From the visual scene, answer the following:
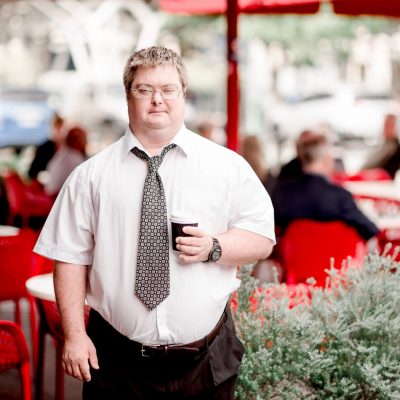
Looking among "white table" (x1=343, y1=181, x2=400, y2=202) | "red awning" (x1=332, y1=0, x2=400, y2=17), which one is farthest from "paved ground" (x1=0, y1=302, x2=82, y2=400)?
"white table" (x1=343, y1=181, x2=400, y2=202)

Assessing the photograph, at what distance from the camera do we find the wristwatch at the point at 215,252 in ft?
8.55

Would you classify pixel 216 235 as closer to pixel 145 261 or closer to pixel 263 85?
pixel 145 261

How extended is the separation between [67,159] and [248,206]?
5.80m

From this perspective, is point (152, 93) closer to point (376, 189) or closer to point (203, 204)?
point (203, 204)

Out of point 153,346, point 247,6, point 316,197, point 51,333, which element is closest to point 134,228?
point 153,346

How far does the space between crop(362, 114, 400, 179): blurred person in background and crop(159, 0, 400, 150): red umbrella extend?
8.97 feet

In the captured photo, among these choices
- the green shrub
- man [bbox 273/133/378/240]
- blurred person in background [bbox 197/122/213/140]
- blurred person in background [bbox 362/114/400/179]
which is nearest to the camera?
the green shrub

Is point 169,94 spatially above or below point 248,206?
above

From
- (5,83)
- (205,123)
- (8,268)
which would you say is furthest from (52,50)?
(8,268)

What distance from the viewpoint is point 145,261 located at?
2652 mm

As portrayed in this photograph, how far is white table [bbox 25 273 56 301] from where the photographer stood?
403 centimetres

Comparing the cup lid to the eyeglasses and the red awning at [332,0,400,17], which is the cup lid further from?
the red awning at [332,0,400,17]

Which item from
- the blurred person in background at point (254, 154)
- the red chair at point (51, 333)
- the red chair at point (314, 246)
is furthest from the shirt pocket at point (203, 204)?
the blurred person in background at point (254, 154)

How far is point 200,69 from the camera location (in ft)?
77.9
